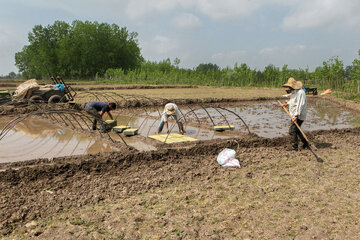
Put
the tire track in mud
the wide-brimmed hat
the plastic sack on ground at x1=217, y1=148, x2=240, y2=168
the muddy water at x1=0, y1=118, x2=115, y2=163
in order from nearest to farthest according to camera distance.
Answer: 1. the tire track in mud
2. the plastic sack on ground at x1=217, y1=148, x2=240, y2=168
3. the muddy water at x1=0, y1=118, x2=115, y2=163
4. the wide-brimmed hat

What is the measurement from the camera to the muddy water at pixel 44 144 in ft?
20.6

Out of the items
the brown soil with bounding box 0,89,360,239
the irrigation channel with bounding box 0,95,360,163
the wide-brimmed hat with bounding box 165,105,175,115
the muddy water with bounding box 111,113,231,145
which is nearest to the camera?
the brown soil with bounding box 0,89,360,239

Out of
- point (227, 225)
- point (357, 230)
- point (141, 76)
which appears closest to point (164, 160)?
point (227, 225)

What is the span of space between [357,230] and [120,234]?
2.63 m

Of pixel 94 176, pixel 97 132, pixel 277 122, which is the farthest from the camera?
pixel 277 122

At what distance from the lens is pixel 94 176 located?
15.6ft

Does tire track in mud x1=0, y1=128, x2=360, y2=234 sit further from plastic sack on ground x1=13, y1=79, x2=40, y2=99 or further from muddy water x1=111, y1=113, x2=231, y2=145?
plastic sack on ground x1=13, y1=79, x2=40, y2=99

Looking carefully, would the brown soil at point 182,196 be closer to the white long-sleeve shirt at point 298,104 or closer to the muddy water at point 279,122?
the white long-sleeve shirt at point 298,104

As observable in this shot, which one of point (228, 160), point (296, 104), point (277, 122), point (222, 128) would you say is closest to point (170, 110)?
point (222, 128)

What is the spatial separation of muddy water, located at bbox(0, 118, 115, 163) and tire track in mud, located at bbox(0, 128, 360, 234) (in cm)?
89

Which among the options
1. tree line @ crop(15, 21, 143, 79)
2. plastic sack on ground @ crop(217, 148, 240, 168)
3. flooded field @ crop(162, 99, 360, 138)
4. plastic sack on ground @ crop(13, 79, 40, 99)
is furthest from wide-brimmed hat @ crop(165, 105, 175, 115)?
tree line @ crop(15, 21, 143, 79)

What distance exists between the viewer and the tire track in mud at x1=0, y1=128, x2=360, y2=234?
3.65 m

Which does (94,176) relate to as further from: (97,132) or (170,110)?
(97,132)

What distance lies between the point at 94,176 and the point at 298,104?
4.57 meters
